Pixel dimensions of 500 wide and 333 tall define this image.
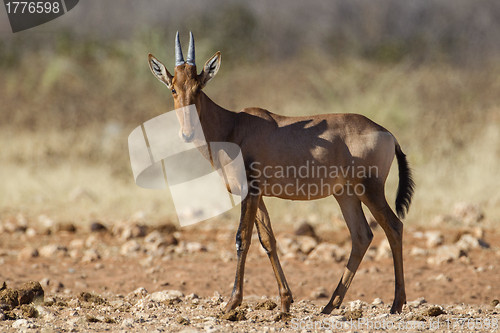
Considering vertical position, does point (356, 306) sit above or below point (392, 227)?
below

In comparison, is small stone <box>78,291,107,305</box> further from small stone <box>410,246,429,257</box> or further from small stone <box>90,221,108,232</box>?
small stone <box>410,246,429,257</box>

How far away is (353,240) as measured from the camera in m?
7.24

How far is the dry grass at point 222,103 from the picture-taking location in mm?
13492

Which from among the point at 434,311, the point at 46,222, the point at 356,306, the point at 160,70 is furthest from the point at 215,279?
the point at 46,222

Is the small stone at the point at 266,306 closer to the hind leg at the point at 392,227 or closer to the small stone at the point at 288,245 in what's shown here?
the hind leg at the point at 392,227

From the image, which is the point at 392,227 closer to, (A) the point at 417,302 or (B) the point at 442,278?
(A) the point at 417,302

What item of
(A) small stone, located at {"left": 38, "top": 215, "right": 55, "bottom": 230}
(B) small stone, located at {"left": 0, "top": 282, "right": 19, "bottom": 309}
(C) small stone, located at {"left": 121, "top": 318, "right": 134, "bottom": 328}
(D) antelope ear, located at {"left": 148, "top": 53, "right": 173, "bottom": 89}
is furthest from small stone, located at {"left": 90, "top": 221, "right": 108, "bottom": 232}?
(C) small stone, located at {"left": 121, "top": 318, "right": 134, "bottom": 328}

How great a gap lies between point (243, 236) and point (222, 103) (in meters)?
16.0

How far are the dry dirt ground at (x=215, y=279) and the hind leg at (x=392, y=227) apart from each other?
8.4 inches

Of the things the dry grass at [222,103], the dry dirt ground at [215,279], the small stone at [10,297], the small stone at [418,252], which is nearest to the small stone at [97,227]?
the dry dirt ground at [215,279]

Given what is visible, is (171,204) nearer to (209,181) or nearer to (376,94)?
(209,181)

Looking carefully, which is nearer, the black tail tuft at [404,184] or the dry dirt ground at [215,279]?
the dry dirt ground at [215,279]

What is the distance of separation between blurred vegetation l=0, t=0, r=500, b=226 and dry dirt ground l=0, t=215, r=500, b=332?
174cm

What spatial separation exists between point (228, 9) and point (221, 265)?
79.0 feet
